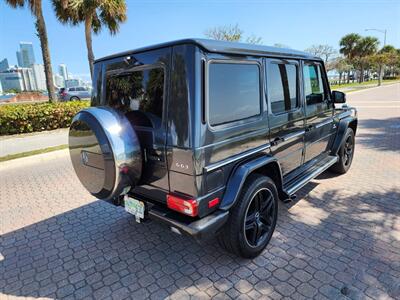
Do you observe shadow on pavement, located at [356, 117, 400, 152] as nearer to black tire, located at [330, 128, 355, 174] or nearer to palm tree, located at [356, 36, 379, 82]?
black tire, located at [330, 128, 355, 174]

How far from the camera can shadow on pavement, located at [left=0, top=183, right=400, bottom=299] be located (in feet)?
8.05

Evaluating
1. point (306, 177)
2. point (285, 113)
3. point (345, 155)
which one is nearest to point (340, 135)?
point (345, 155)

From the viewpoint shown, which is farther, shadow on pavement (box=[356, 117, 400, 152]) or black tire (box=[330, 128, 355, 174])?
shadow on pavement (box=[356, 117, 400, 152])

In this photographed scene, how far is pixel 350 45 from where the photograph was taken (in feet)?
179

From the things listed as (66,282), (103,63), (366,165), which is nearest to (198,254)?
(66,282)

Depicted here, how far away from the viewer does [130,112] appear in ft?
9.04

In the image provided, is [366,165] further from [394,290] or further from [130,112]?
[130,112]

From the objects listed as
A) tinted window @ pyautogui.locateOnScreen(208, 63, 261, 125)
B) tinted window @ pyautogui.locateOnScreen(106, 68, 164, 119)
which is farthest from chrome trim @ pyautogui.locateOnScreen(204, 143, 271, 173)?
tinted window @ pyautogui.locateOnScreen(106, 68, 164, 119)

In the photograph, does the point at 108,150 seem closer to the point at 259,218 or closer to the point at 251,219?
the point at 251,219

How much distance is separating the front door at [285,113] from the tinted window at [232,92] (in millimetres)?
254

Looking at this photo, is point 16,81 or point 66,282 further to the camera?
point 16,81

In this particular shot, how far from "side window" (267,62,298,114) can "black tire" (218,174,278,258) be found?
2.91 feet

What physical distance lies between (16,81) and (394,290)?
87.7 meters

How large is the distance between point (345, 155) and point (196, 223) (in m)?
4.11
